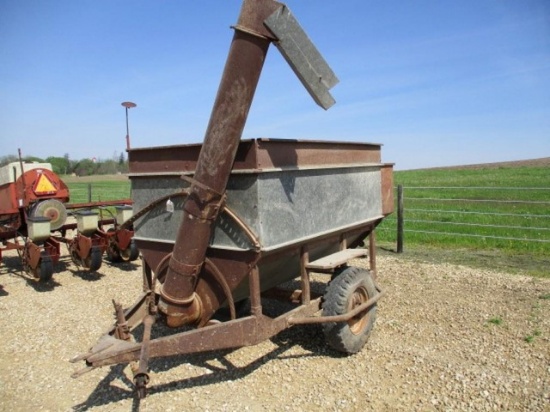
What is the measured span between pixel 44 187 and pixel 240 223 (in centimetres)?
604

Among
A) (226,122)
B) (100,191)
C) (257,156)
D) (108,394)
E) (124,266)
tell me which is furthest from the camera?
(100,191)

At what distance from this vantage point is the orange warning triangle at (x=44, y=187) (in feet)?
26.8

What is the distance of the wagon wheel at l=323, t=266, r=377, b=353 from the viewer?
430 centimetres

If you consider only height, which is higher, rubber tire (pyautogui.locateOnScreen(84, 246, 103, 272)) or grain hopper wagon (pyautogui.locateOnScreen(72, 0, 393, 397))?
grain hopper wagon (pyautogui.locateOnScreen(72, 0, 393, 397))

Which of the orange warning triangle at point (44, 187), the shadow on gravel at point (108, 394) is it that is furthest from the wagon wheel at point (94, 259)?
the shadow on gravel at point (108, 394)

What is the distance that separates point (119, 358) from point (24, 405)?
45.6 inches

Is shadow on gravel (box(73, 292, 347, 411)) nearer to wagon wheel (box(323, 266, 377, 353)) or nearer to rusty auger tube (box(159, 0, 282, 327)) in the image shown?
wagon wheel (box(323, 266, 377, 353))

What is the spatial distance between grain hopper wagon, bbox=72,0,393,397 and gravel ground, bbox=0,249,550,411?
410mm

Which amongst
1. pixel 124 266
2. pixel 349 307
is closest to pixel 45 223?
pixel 124 266

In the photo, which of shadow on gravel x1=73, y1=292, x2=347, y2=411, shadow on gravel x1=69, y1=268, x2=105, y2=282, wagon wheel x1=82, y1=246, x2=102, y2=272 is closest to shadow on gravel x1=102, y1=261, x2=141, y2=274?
shadow on gravel x1=69, y1=268, x2=105, y2=282

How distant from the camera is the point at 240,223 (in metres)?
3.67

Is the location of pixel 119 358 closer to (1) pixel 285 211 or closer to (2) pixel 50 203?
(1) pixel 285 211

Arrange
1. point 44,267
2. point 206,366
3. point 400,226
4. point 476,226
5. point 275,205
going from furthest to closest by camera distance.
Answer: point 476,226, point 400,226, point 44,267, point 206,366, point 275,205

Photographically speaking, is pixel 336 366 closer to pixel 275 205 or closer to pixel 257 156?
pixel 275 205
